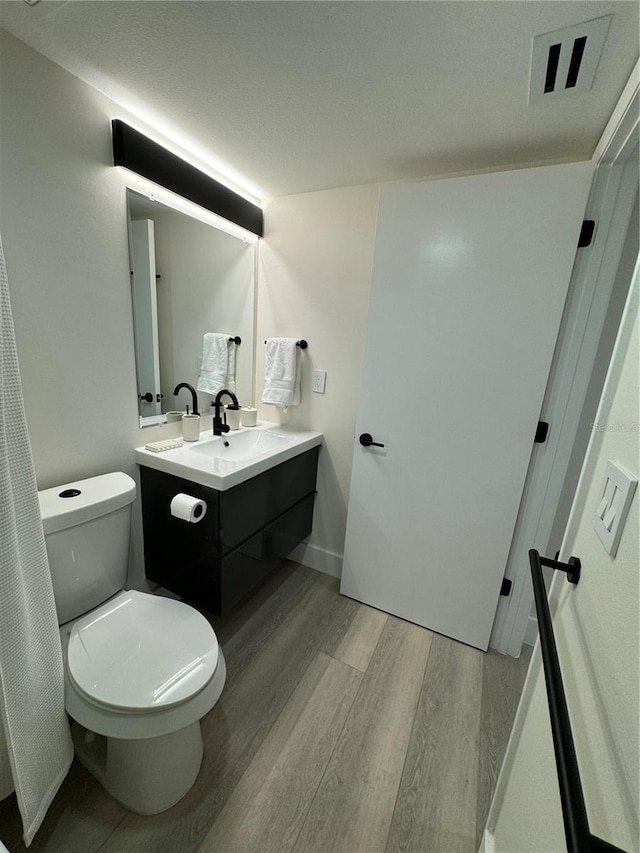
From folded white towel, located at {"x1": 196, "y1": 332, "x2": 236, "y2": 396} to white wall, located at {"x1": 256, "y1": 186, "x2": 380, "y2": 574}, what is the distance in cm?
20

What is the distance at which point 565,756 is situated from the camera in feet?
1.47

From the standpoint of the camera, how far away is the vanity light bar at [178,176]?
1262 millimetres

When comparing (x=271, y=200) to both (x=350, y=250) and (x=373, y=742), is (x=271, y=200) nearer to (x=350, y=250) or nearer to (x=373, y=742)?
(x=350, y=250)

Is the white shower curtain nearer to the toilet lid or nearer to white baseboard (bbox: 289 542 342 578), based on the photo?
the toilet lid

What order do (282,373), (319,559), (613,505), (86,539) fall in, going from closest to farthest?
1. (613,505)
2. (86,539)
3. (282,373)
4. (319,559)

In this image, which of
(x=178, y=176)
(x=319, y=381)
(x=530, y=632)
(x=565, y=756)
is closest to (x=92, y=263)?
(x=178, y=176)

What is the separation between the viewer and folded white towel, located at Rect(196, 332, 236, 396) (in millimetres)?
1888

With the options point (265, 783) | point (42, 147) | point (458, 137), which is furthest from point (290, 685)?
point (458, 137)

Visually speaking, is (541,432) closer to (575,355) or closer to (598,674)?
(575,355)

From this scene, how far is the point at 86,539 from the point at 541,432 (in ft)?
5.72

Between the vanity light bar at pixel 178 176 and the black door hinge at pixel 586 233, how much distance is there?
1.51 metres

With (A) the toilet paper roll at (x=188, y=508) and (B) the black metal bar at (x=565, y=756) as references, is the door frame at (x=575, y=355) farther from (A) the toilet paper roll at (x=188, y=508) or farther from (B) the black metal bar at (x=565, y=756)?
(A) the toilet paper roll at (x=188, y=508)

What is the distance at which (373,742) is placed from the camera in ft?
4.07

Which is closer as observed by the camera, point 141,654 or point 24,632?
point 24,632
